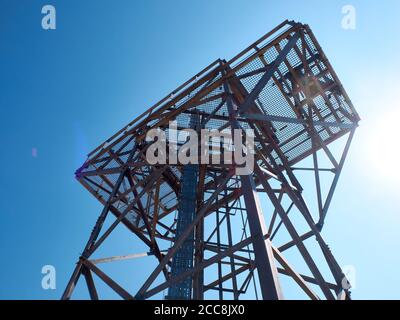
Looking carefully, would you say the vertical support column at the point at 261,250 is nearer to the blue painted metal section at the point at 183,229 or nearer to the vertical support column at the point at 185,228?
the vertical support column at the point at 185,228

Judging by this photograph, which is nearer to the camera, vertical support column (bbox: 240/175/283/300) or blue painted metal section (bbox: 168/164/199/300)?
vertical support column (bbox: 240/175/283/300)

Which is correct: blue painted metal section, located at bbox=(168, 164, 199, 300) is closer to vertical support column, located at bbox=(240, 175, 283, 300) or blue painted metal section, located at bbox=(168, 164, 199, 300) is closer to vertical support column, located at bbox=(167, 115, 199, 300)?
vertical support column, located at bbox=(167, 115, 199, 300)

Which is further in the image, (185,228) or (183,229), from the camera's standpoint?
(183,229)

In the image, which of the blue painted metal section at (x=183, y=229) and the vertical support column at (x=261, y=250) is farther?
the blue painted metal section at (x=183, y=229)

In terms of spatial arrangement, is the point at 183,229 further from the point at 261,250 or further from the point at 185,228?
the point at 261,250

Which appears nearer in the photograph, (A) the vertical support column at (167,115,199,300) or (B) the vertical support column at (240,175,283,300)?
(B) the vertical support column at (240,175,283,300)

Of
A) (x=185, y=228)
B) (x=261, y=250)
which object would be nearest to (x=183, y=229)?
(x=185, y=228)

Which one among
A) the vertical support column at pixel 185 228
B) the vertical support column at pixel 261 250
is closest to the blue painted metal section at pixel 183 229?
the vertical support column at pixel 185 228

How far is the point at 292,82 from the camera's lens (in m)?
9.12

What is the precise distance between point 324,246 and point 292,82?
4.41m

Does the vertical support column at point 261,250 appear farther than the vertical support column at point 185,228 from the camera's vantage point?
No

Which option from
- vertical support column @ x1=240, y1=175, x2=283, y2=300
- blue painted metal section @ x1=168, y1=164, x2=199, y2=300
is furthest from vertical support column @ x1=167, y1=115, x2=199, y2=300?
vertical support column @ x1=240, y1=175, x2=283, y2=300
